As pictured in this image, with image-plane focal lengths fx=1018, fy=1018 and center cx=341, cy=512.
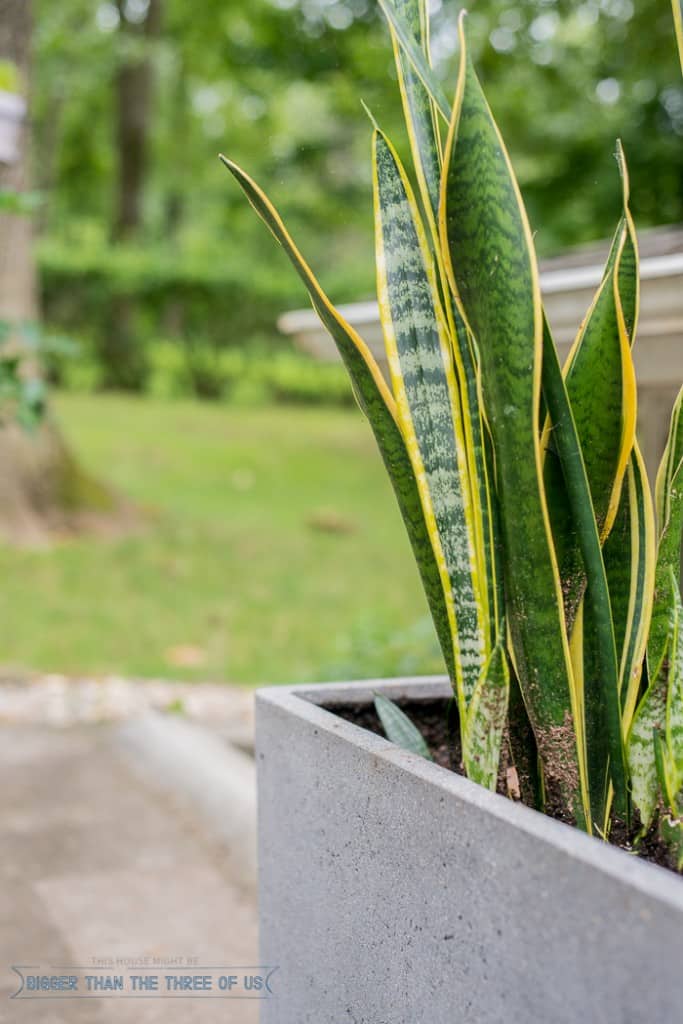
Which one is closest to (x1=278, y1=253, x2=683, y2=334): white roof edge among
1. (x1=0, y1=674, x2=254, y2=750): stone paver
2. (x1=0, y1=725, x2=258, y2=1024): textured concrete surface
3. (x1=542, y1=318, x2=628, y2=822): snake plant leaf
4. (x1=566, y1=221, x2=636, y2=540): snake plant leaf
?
(x1=566, y1=221, x2=636, y2=540): snake plant leaf

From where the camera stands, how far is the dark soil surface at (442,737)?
884 millimetres

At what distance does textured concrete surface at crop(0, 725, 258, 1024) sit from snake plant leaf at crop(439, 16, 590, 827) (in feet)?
3.09

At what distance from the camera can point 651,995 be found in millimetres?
594

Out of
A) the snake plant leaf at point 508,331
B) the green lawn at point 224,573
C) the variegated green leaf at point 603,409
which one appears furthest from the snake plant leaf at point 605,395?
the green lawn at point 224,573

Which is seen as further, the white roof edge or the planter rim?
the white roof edge

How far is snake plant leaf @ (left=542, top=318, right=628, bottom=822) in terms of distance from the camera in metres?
0.82

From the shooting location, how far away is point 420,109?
920 millimetres

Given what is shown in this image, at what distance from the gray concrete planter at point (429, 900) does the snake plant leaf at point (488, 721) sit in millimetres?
64

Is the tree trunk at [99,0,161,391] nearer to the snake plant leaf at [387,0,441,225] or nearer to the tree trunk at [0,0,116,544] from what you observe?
the tree trunk at [0,0,116,544]

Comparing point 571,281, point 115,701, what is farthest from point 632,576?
point 115,701

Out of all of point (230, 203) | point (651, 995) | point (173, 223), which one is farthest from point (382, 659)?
point (173, 223)

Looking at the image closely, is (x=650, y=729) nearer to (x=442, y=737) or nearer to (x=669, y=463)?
(x=669, y=463)

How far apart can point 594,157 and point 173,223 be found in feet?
28.5

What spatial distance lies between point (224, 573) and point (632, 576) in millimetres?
4233
